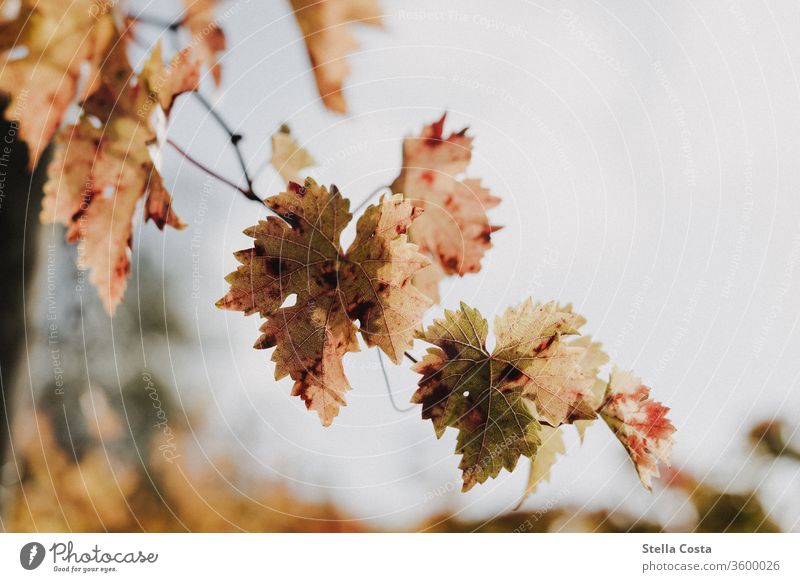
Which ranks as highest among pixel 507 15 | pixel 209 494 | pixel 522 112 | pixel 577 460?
pixel 507 15

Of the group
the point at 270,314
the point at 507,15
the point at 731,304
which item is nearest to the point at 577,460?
the point at 731,304

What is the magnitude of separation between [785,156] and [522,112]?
339 millimetres

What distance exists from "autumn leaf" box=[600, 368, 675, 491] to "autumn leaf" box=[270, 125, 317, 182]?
15.4 inches

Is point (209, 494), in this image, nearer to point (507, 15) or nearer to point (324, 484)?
point (324, 484)

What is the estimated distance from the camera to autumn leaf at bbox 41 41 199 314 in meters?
0.51

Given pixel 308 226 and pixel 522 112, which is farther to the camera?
pixel 522 112

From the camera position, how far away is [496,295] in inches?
23.3

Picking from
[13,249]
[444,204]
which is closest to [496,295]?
[444,204]

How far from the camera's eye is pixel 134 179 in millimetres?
530

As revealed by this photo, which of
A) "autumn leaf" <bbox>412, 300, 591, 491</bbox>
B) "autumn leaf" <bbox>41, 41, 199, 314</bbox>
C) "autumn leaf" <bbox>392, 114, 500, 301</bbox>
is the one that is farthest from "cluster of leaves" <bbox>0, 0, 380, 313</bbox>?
"autumn leaf" <bbox>412, 300, 591, 491</bbox>

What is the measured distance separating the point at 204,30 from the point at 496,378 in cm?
48
